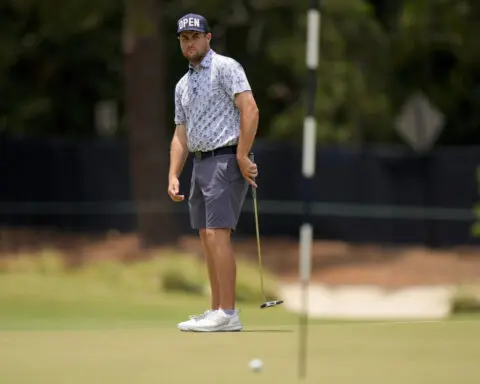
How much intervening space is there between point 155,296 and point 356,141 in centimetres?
1957

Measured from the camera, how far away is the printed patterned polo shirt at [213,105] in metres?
9.27

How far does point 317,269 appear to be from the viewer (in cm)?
3123

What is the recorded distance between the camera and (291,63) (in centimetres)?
3472

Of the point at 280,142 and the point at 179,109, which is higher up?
the point at 179,109

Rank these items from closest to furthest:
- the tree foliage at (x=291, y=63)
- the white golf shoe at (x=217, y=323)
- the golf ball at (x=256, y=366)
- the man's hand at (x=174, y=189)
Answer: the golf ball at (x=256, y=366), the man's hand at (x=174, y=189), the white golf shoe at (x=217, y=323), the tree foliage at (x=291, y=63)

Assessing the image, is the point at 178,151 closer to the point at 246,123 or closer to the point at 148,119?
the point at 246,123

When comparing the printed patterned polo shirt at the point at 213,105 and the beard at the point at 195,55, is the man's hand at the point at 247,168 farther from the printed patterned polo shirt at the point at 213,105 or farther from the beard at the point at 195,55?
the beard at the point at 195,55

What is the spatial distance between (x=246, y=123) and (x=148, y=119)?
21109 millimetres

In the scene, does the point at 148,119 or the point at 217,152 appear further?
the point at 148,119

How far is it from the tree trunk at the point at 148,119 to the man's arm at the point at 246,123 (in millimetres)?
19932

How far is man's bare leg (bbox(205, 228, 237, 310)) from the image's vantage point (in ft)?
30.6

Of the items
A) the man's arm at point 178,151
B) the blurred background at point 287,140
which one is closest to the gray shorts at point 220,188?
the man's arm at point 178,151

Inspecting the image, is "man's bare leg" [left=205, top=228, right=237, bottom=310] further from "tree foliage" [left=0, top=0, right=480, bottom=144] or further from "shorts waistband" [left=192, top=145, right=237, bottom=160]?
"tree foliage" [left=0, top=0, right=480, bottom=144]

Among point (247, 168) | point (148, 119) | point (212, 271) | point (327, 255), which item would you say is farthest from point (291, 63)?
point (247, 168)
